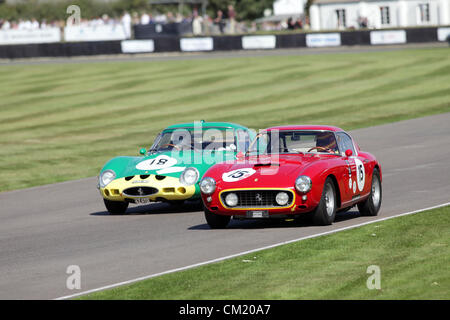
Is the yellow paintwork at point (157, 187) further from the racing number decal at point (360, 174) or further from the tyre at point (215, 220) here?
the racing number decal at point (360, 174)

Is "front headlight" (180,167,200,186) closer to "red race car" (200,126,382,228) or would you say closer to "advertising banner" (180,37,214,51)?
"red race car" (200,126,382,228)

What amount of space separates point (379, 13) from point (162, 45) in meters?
35.3

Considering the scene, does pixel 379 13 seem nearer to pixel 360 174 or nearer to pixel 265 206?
pixel 360 174

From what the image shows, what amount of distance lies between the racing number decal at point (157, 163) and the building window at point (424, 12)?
2653 inches

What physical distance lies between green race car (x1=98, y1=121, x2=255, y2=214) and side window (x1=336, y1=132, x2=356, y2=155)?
7.02 feet

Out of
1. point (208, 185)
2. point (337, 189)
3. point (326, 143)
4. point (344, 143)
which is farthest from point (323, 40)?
point (208, 185)

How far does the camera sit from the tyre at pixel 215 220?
37.1 ft

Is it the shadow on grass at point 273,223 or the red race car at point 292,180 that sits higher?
the red race car at point 292,180

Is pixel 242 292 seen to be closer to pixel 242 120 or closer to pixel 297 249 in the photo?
pixel 297 249

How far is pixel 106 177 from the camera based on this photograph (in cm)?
1355

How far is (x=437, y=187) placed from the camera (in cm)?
1426

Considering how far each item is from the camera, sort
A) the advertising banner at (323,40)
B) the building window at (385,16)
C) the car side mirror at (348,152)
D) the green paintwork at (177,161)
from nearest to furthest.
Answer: the car side mirror at (348,152) → the green paintwork at (177,161) → the advertising banner at (323,40) → the building window at (385,16)

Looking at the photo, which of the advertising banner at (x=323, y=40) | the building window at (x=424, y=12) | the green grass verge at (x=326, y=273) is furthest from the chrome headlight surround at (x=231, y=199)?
the building window at (x=424, y=12)

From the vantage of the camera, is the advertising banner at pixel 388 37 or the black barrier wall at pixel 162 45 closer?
the advertising banner at pixel 388 37
